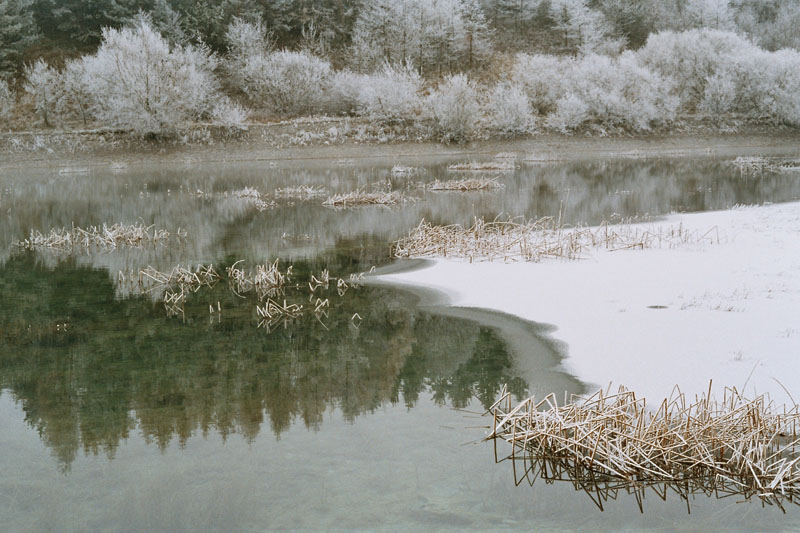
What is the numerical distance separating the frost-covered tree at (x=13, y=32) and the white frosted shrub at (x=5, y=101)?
337 centimetres

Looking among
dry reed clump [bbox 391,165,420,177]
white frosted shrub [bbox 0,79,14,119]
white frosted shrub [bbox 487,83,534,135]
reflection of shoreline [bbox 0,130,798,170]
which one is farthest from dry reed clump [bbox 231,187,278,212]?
white frosted shrub [bbox 0,79,14,119]

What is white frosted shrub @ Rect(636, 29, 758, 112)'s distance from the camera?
65875 millimetres

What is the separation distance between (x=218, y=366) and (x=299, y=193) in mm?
21620

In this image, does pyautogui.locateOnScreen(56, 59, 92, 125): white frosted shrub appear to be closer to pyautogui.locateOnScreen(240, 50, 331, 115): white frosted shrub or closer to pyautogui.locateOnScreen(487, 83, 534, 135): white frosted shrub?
pyautogui.locateOnScreen(240, 50, 331, 115): white frosted shrub

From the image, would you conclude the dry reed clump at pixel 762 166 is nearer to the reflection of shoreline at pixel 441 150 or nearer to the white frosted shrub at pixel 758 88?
the reflection of shoreline at pixel 441 150

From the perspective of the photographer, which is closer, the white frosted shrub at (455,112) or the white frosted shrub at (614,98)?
the white frosted shrub at (455,112)

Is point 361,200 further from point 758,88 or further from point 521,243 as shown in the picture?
point 758,88

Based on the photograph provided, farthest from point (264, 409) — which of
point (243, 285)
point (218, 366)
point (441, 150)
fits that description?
point (441, 150)

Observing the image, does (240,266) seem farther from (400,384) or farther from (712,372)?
(712,372)

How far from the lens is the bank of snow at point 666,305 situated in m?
8.55

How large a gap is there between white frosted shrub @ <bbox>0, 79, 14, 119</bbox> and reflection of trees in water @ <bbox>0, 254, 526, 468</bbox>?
50694mm

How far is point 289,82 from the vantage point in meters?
62.1

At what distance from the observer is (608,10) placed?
8712 cm

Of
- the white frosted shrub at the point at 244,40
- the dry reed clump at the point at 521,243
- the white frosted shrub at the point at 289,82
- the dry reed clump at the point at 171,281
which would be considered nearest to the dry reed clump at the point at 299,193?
the dry reed clump at the point at 521,243
